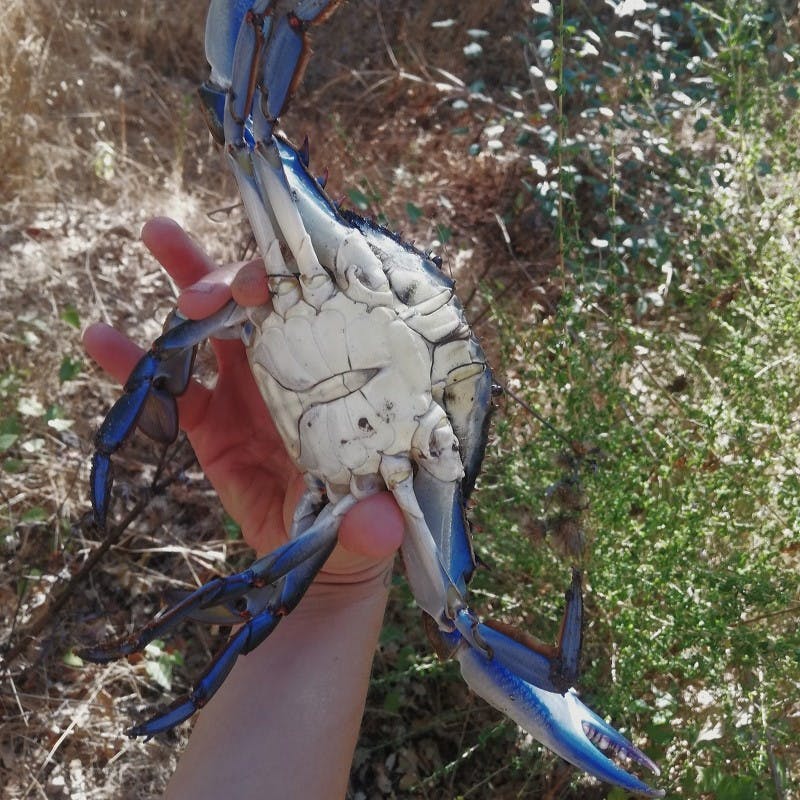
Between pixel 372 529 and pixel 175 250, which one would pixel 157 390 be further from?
pixel 372 529

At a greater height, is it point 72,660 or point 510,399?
point 510,399

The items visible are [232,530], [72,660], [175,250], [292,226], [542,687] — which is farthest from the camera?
[232,530]

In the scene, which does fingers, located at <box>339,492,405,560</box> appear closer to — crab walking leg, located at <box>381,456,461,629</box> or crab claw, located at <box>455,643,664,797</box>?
crab walking leg, located at <box>381,456,461,629</box>

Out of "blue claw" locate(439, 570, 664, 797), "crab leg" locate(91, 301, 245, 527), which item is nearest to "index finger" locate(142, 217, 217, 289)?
"crab leg" locate(91, 301, 245, 527)

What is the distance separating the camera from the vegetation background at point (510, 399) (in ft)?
7.23

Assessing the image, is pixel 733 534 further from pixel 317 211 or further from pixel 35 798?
pixel 35 798

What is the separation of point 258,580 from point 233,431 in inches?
19.0

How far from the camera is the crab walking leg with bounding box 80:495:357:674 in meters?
1.71

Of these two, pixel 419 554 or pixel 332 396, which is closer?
pixel 332 396

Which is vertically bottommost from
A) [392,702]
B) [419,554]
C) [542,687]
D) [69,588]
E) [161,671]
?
[392,702]

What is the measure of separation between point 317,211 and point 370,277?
17 centimetres

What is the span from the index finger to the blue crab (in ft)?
0.72

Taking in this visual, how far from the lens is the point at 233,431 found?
2.12 meters

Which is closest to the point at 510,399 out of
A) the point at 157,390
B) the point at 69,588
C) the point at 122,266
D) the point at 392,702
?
the point at 392,702
